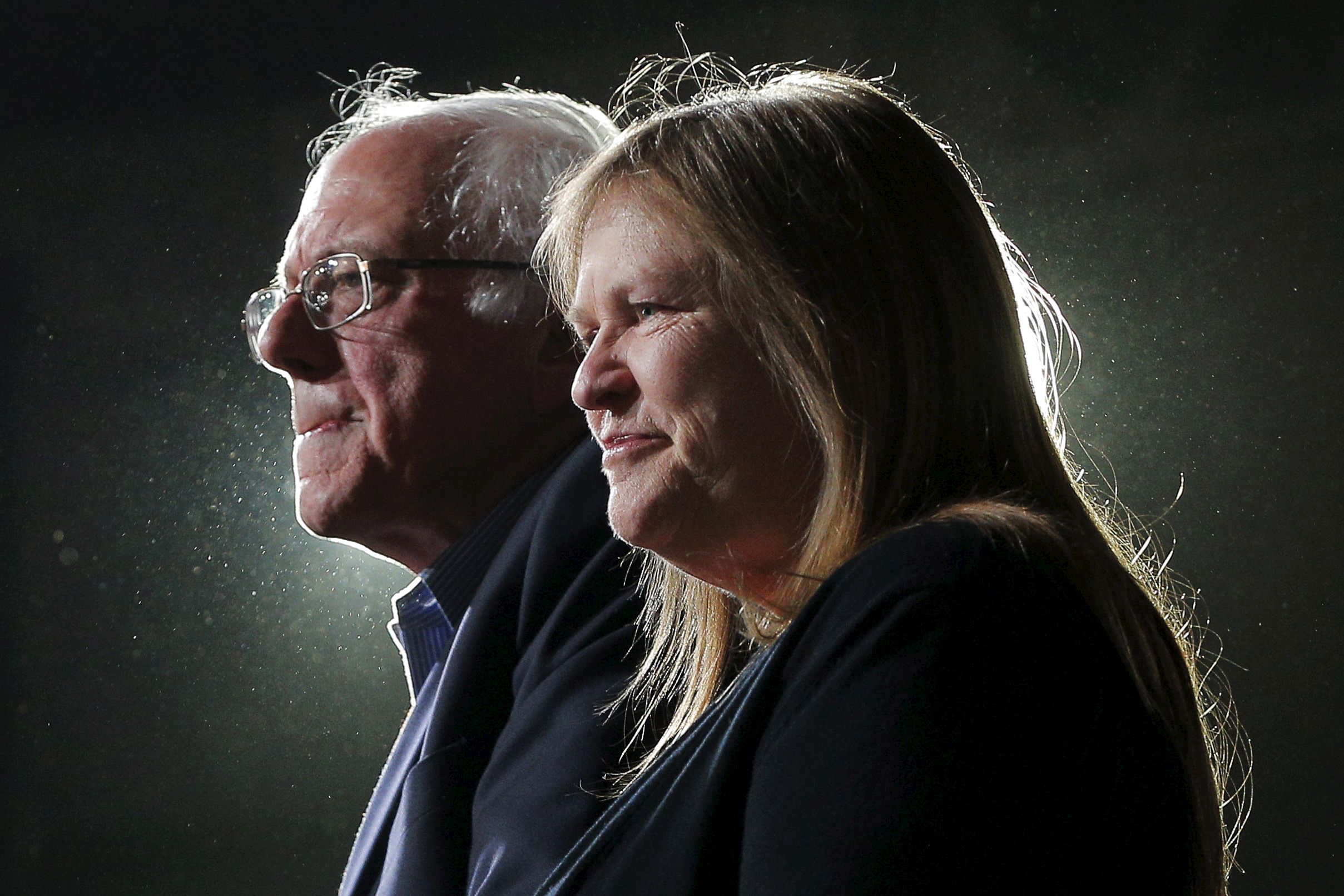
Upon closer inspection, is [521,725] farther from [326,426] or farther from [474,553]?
[326,426]

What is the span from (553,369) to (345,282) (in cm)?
21

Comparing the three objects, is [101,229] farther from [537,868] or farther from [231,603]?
[537,868]

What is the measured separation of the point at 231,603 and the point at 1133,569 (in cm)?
177

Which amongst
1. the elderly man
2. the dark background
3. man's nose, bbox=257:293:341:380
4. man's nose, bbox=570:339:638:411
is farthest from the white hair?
the dark background

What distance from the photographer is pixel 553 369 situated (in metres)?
1.22

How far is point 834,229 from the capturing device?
0.67m

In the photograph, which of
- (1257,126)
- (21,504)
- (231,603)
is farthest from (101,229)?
(1257,126)

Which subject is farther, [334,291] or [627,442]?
[334,291]

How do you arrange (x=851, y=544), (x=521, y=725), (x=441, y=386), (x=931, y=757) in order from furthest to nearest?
1. (x=441, y=386)
2. (x=521, y=725)
3. (x=851, y=544)
4. (x=931, y=757)

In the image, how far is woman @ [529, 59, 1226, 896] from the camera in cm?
49

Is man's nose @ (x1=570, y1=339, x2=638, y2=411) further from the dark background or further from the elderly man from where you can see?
the dark background

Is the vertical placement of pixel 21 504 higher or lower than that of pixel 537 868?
lower

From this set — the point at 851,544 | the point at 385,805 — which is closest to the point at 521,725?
the point at 385,805

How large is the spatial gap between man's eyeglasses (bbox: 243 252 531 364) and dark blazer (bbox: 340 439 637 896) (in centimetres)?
25
